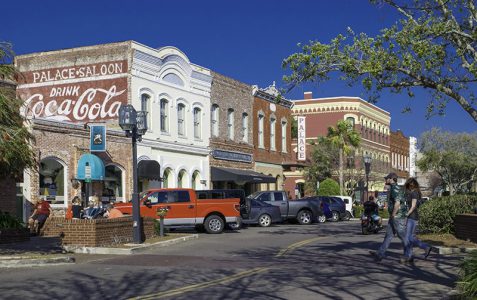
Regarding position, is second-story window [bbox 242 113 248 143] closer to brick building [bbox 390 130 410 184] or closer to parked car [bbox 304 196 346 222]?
parked car [bbox 304 196 346 222]

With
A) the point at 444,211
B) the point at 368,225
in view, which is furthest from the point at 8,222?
the point at 444,211

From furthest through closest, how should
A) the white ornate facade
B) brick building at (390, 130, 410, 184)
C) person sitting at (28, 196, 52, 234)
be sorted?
brick building at (390, 130, 410, 184)
the white ornate facade
person sitting at (28, 196, 52, 234)

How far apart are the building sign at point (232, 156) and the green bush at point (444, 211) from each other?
19399 millimetres

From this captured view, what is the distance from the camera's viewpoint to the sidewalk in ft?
44.7

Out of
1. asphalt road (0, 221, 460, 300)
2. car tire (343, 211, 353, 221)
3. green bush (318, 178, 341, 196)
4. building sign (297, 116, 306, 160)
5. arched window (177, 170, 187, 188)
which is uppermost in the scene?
building sign (297, 116, 306, 160)

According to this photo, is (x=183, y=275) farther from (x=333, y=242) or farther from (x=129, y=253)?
(x=333, y=242)

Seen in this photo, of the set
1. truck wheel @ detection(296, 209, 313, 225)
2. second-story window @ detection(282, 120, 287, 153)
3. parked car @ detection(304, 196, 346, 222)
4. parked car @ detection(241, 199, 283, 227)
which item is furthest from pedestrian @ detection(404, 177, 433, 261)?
second-story window @ detection(282, 120, 287, 153)

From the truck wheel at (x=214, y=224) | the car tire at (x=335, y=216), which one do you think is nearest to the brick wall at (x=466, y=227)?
the truck wheel at (x=214, y=224)

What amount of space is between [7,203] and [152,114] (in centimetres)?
1004

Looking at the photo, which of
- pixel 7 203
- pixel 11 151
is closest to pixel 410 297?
pixel 11 151

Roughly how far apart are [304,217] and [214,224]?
8903 millimetres

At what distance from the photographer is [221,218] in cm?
2403

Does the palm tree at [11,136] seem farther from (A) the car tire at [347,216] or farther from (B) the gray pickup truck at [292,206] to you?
(A) the car tire at [347,216]

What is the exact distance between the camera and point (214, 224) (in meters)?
23.9
